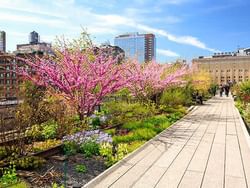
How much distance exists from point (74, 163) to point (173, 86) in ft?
47.1

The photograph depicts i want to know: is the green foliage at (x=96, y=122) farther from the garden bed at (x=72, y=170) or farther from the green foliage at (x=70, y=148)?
the garden bed at (x=72, y=170)

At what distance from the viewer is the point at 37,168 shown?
5848 mm

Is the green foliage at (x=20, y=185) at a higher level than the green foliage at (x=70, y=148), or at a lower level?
lower

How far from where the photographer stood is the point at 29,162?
5.85 metres

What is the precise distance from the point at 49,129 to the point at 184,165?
3893 millimetres

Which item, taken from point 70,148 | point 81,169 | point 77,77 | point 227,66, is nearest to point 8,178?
point 81,169

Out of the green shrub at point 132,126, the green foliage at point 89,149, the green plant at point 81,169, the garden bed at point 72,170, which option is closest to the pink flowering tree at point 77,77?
the green shrub at point 132,126

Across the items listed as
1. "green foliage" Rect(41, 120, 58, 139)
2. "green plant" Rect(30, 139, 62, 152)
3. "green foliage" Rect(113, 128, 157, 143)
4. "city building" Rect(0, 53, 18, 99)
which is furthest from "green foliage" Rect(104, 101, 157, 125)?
"green plant" Rect(30, 139, 62, 152)

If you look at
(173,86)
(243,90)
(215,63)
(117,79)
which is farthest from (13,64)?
(215,63)

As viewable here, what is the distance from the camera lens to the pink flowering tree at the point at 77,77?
31.9ft

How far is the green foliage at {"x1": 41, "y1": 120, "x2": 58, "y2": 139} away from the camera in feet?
27.1

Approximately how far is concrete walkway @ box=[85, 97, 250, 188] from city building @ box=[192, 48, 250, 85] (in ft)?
330

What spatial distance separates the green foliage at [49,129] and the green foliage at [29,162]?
2177 mm

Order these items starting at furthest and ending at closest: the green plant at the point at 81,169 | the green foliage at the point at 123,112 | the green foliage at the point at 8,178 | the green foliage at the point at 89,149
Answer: the green foliage at the point at 123,112, the green foliage at the point at 89,149, the green plant at the point at 81,169, the green foliage at the point at 8,178
